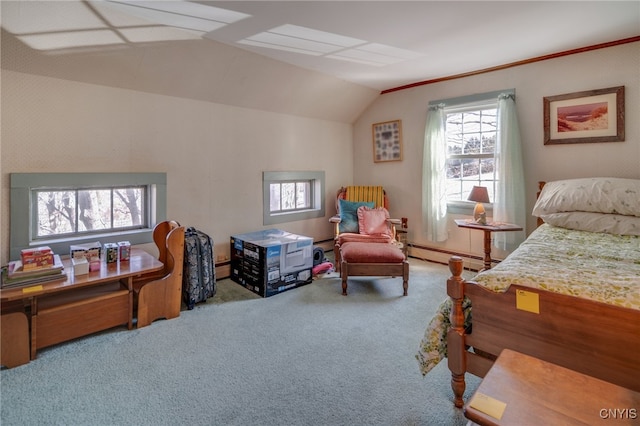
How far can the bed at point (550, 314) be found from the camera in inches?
47.4

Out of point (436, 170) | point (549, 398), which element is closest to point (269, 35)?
point (436, 170)

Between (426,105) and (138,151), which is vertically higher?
(426,105)

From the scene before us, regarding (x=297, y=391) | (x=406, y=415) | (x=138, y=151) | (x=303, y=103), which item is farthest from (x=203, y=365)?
(x=303, y=103)

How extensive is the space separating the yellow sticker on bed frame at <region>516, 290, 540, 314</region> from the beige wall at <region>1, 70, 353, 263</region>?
9.97 feet

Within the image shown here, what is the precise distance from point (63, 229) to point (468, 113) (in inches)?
180

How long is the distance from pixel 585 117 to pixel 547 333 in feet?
9.47

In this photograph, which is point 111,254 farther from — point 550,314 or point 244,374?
point 550,314

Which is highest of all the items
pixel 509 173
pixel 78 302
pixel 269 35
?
pixel 269 35

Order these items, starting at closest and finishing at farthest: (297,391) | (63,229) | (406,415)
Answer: (406,415)
(297,391)
(63,229)

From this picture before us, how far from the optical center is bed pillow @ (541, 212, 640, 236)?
2502 millimetres

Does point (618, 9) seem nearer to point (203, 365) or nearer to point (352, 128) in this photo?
point (352, 128)

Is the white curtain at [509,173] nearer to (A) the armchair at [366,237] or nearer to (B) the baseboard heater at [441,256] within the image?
(B) the baseboard heater at [441,256]

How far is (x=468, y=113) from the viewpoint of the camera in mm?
4043

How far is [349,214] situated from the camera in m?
4.18
